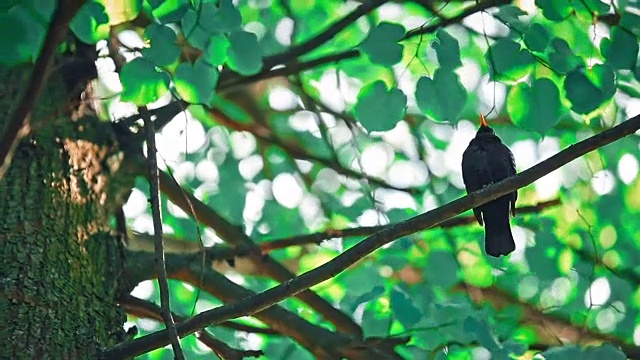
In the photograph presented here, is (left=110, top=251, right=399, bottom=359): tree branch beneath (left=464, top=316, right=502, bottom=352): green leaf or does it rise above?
above

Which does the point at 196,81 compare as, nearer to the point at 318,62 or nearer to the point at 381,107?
the point at 381,107

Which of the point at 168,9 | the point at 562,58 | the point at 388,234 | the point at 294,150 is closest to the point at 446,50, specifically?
the point at 562,58

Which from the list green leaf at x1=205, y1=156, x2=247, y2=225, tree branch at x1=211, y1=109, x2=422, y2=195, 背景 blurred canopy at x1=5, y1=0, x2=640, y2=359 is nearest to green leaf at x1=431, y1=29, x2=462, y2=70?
背景 blurred canopy at x1=5, y1=0, x2=640, y2=359

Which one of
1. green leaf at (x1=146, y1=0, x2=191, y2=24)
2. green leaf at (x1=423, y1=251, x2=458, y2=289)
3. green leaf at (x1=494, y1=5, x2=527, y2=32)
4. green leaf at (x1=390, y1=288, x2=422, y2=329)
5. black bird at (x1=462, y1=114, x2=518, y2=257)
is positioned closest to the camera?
green leaf at (x1=146, y1=0, x2=191, y2=24)

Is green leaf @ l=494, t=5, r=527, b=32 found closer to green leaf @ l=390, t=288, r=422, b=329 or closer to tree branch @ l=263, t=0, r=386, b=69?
tree branch @ l=263, t=0, r=386, b=69

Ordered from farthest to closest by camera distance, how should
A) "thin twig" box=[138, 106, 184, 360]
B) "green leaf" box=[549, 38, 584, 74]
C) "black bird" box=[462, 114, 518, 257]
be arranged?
"black bird" box=[462, 114, 518, 257] → "green leaf" box=[549, 38, 584, 74] → "thin twig" box=[138, 106, 184, 360]

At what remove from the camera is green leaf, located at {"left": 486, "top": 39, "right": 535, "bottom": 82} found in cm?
262

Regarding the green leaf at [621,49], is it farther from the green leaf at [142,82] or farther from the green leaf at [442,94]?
the green leaf at [142,82]

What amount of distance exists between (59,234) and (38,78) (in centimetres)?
67

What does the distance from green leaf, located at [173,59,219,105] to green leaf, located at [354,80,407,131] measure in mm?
437

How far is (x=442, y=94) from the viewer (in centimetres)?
258

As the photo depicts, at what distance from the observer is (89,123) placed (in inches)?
115

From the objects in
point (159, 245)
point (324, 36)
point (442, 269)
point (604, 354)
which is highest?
point (324, 36)

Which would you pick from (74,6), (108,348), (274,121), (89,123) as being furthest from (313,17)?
(74,6)
